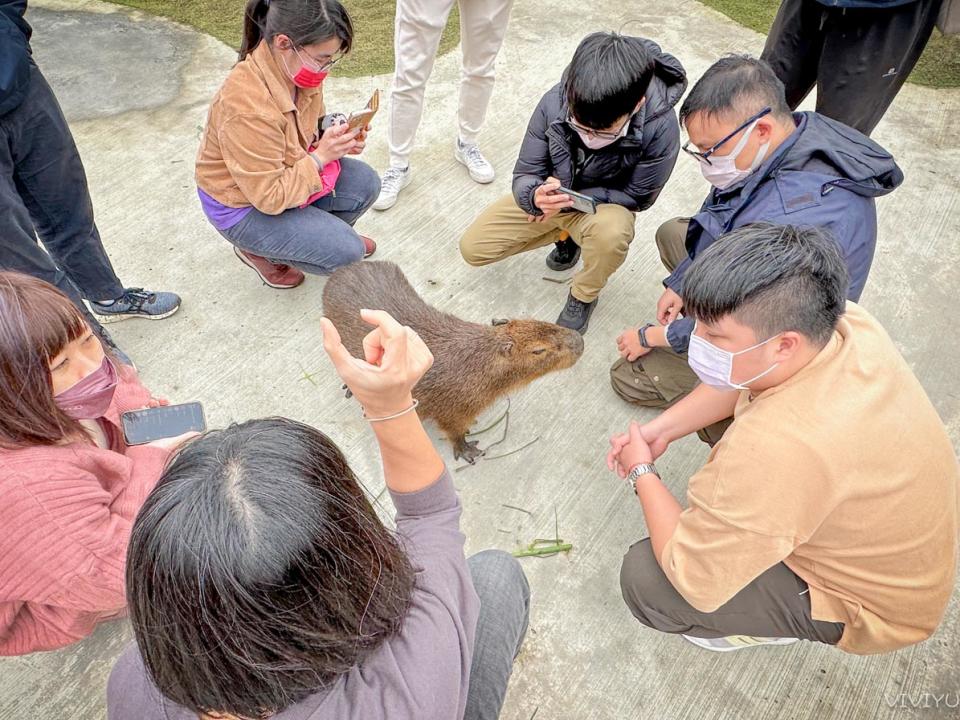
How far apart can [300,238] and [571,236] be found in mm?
1411

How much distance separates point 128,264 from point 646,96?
115 inches

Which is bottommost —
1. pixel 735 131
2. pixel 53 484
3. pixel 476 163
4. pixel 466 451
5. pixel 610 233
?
pixel 466 451

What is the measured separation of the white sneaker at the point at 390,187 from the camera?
3879mm

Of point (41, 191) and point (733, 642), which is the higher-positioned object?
point (41, 191)

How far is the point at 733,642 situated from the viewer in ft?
7.02

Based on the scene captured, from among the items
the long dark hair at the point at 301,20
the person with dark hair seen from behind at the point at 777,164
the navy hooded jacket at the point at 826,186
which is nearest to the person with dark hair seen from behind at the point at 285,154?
the long dark hair at the point at 301,20

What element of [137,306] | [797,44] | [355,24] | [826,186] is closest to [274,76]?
[137,306]

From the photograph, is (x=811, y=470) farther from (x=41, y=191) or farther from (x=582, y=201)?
(x=41, y=191)

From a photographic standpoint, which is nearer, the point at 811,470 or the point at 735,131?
the point at 811,470

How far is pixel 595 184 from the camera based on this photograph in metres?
3.33

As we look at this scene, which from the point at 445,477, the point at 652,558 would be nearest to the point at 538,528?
the point at 652,558

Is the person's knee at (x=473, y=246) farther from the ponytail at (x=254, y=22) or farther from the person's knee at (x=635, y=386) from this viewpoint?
the ponytail at (x=254, y=22)

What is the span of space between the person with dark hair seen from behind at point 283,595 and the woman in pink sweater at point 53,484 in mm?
483

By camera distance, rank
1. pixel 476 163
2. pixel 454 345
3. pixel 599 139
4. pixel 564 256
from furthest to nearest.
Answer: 1. pixel 476 163
2. pixel 564 256
3. pixel 599 139
4. pixel 454 345
